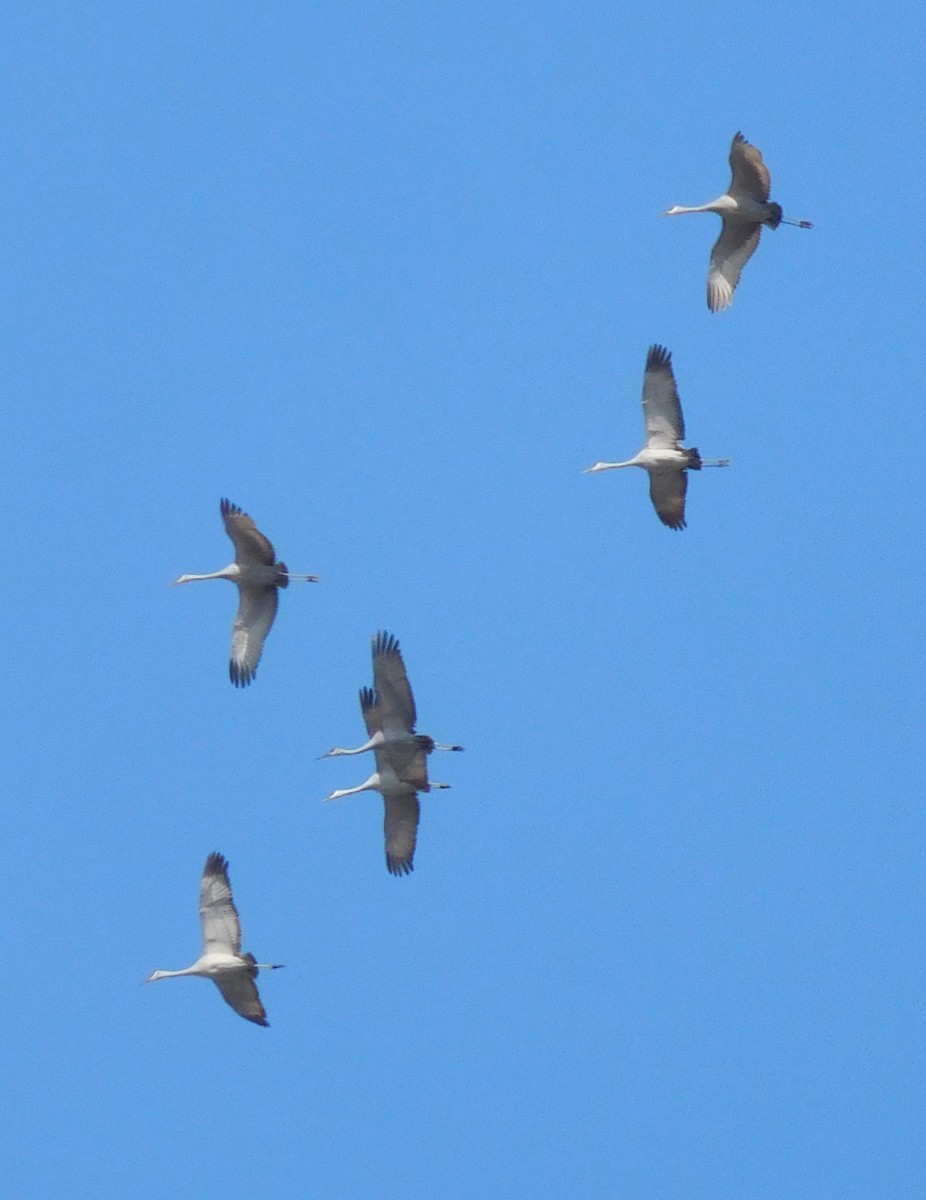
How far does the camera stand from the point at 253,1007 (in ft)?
131

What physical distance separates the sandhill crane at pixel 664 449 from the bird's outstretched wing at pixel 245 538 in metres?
5.92

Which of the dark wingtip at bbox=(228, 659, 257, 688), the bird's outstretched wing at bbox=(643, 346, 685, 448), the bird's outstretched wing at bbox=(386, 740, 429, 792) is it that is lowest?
the bird's outstretched wing at bbox=(386, 740, 429, 792)

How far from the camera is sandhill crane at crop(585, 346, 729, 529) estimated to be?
41.2m

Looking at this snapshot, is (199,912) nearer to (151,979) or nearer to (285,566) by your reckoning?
(151,979)

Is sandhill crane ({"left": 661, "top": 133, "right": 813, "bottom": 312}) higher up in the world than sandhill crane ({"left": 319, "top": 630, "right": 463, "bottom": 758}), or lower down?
higher up

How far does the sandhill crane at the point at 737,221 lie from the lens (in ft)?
136

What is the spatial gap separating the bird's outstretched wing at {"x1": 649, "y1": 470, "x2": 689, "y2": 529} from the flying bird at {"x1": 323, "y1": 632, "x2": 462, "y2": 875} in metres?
5.09

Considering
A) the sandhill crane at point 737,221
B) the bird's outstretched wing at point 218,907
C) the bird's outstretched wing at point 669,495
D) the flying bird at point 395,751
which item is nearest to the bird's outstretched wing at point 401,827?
the flying bird at point 395,751

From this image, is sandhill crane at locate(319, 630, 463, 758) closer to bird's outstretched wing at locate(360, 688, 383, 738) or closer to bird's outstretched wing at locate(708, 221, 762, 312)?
bird's outstretched wing at locate(360, 688, 383, 738)

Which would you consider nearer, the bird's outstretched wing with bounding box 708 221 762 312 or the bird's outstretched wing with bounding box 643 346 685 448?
the bird's outstretched wing with bounding box 643 346 685 448

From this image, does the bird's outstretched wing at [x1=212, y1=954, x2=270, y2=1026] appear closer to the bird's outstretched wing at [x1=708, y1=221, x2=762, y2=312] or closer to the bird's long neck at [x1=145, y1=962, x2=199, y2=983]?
the bird's long neck at [x1=145, y1=962, x2=199, y2=983]

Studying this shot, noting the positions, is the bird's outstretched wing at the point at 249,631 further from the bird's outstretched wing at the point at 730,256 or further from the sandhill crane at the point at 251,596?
the bird's outstretched wing at the point at 730,256

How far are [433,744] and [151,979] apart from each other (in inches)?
231

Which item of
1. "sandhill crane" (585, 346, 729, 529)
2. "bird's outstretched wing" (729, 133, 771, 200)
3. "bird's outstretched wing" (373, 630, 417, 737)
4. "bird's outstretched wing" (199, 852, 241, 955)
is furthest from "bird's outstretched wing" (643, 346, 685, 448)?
"bird's outstretched wing" (199, 852, 241, 955)
